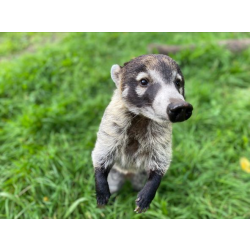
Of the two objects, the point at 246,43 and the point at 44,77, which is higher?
the point at 246,43

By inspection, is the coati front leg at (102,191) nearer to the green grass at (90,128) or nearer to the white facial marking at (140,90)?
the white facial marking at (140,90)

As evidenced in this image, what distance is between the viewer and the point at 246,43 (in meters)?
6.25

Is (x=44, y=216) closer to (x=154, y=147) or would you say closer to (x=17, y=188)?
(x=17, y=188)

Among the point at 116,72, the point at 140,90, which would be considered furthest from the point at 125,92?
the point at 116,72

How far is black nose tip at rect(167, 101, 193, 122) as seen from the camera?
6.40 ft

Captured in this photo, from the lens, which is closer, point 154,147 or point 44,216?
point 154,147

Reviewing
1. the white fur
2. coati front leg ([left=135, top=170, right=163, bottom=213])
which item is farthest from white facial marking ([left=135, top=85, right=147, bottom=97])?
coati front leg ([left=135, top=170, right=163, bottom=213])

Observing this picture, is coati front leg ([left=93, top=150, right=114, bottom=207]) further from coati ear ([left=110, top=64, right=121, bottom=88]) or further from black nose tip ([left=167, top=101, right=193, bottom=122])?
black nose tip ([left=167, top=101, right=193, bottom=122])

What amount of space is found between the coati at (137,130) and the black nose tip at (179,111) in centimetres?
33

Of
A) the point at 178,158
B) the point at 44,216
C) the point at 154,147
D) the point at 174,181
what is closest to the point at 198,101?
the point at 178,158

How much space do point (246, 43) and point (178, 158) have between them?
12.3 feet

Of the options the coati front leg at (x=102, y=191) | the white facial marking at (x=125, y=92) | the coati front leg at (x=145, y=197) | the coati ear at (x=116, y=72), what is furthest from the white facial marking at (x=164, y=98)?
the coati front leg at (x=102, y=191)

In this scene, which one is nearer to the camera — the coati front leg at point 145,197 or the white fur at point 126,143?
the coati front leg at point 145,197

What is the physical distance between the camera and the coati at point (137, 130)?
2.38m
